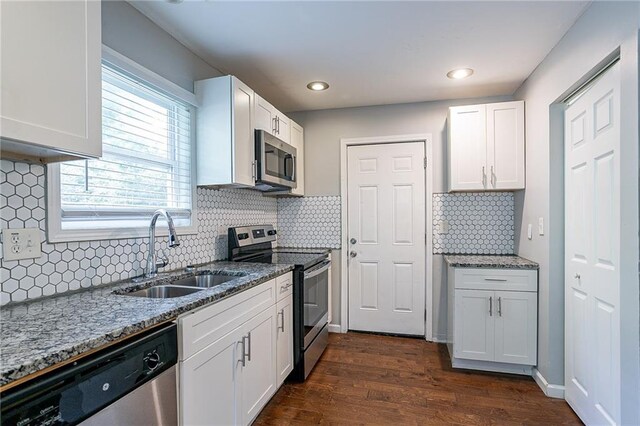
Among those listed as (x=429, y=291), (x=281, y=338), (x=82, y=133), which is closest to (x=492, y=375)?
(x=429, y=291)

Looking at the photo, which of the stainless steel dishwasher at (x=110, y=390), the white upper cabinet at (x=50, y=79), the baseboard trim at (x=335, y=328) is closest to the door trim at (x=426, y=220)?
the baseboard trim at (x=335, y=328)

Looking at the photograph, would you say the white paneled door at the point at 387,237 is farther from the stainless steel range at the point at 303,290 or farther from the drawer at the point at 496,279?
the drawer at the point at 496,279

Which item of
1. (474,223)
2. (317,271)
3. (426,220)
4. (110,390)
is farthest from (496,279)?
(110,390)

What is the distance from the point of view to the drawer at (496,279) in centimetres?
249

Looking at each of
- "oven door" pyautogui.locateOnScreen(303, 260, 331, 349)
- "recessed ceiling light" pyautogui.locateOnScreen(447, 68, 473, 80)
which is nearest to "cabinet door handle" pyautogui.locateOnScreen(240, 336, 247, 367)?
"oven door" pyautogui.locateOnScreen(303, 260, 331, 349)

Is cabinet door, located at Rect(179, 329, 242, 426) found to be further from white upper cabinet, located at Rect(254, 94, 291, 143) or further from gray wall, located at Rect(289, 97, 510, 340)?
gray wall, located at Rect(289, 97, 510, 340)

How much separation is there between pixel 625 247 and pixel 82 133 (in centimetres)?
236

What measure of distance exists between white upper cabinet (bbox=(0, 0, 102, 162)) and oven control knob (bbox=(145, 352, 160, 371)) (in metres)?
0.77

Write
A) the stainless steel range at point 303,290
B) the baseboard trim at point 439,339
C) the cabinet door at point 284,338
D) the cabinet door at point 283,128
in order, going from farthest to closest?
the baseboard trim at point 439,339
the cabinet door at point 283,128
the stainless steel range at point 303,290
the cabinet door at point 284,338

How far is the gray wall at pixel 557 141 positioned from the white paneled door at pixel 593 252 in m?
0.07

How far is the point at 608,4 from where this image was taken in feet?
5.28

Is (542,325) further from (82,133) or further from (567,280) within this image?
(82,133)

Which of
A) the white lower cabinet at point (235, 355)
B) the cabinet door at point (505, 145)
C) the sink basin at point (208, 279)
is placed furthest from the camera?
the cabinet door at point (505, 145)

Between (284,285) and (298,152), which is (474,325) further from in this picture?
(298,152)
